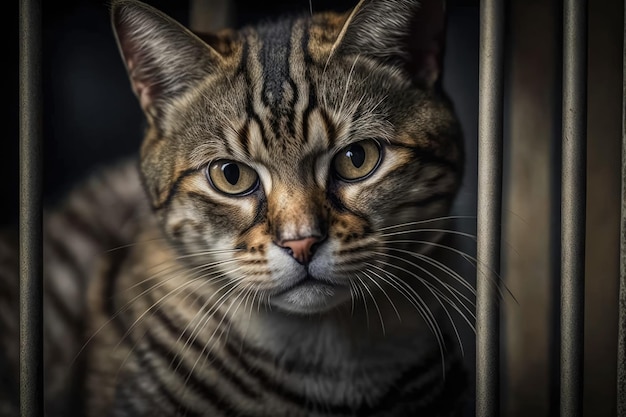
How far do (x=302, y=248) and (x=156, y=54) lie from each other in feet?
1.08

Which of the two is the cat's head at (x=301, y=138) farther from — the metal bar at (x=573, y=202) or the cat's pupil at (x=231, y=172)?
the metal bar at (x=573, y=202)

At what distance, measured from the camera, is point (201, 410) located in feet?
2.66

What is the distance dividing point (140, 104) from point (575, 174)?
0.57 m

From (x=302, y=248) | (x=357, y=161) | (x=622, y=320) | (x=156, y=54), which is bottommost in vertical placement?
(x=622, y=320)

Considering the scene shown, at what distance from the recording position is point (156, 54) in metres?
0.77

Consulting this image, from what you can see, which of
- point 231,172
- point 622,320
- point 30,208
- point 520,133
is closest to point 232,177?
point 231,172

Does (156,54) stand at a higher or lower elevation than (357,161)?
higher

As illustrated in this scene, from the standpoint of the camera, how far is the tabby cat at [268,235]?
0.73 metres

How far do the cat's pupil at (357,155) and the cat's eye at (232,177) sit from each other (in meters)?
0.12

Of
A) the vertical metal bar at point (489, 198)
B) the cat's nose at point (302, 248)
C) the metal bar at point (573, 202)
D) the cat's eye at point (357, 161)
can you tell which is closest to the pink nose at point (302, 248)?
the cat's nose at point (302, 248)

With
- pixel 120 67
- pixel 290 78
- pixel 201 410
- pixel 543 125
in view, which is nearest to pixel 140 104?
pixel 120 67

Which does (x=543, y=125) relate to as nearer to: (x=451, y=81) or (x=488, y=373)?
(x=451, y=81)

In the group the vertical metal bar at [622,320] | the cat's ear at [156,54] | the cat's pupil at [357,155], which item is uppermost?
the cat's ear at [156,54]

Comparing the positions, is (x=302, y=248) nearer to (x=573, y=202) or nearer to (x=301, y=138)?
(x=301, y=138)
